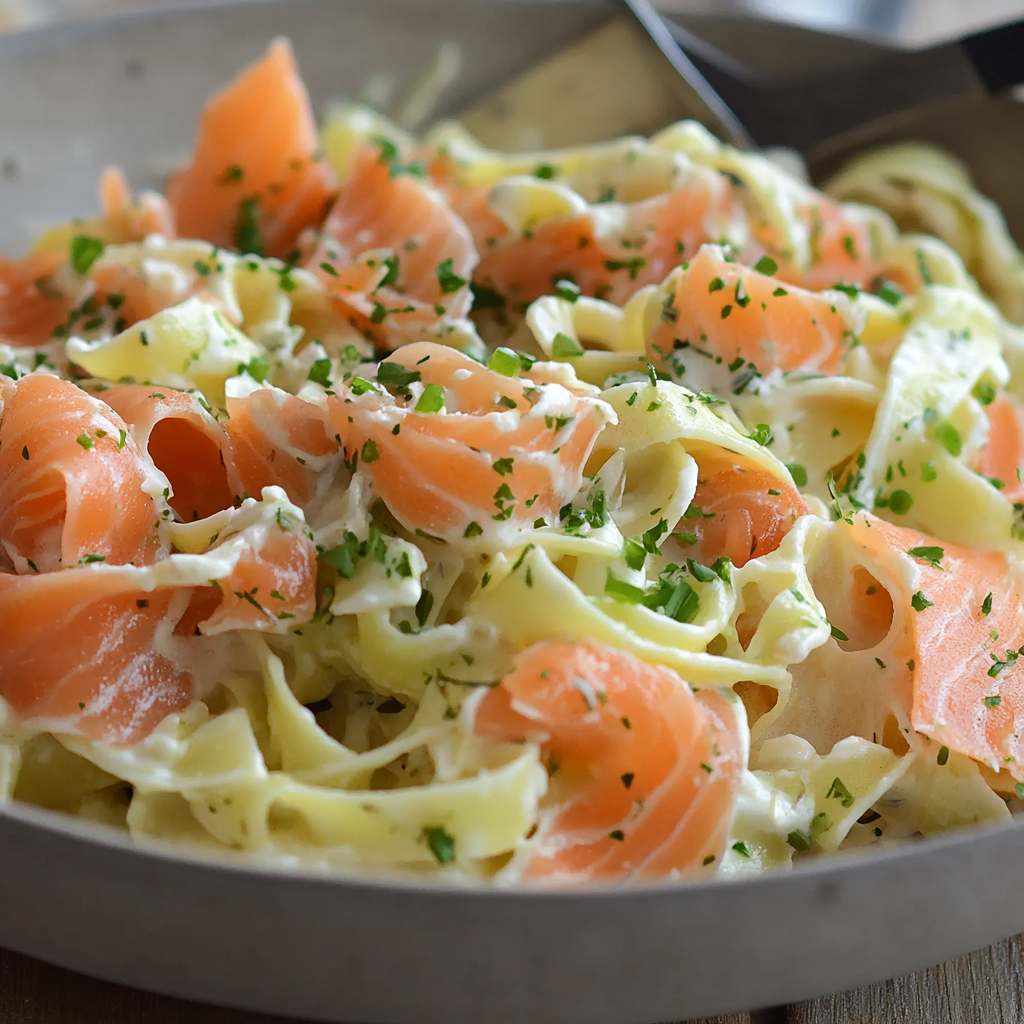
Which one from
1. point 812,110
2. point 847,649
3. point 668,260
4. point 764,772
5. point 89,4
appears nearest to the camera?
point 764,772

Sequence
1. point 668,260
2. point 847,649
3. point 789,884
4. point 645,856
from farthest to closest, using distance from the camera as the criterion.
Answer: point 668,260 → point 847,649 → point 645,856 → point 789,884

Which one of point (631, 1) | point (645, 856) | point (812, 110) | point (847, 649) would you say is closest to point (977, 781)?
point (847, 649)

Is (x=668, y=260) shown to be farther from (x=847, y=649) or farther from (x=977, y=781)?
(x=977, y=781)

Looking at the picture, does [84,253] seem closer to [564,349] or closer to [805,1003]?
[564,349]

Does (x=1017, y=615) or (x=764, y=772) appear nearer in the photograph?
(x=764, y=772)

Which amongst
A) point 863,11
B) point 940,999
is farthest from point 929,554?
point 863,11

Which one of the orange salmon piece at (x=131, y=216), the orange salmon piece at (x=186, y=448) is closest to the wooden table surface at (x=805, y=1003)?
the orange salmon piece at (x=186, y=448)

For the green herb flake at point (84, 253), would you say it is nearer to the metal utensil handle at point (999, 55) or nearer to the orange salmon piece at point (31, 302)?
the orange salmon piece at point (31, 302)
